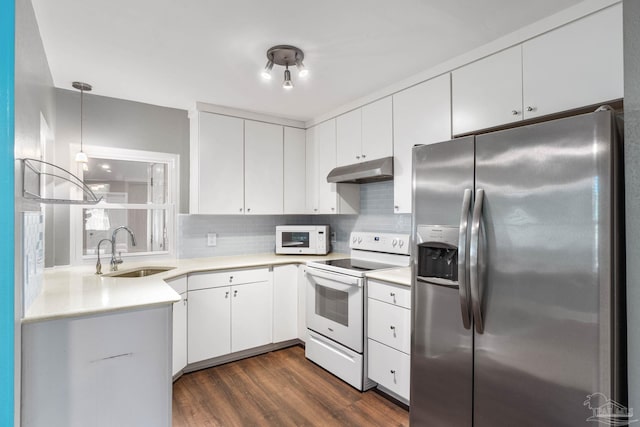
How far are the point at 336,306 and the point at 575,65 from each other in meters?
2.21

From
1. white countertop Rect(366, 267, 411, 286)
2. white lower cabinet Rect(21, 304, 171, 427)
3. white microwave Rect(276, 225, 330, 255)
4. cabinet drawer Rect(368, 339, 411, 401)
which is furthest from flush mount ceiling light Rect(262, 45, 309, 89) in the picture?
cabinet drawer Rect(368, 339, 411, 401)

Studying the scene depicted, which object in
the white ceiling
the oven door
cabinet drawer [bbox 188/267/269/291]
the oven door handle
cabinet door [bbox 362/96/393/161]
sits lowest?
the oven door

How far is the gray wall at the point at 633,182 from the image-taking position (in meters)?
1.16

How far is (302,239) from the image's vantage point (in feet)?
12.1

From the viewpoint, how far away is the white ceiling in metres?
1.71

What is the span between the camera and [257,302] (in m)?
3.18

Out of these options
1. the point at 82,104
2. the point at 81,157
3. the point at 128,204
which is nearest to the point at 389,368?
the point at 128,204

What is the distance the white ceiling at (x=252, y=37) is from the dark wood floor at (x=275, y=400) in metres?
2.40

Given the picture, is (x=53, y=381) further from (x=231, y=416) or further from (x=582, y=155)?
(x=582, y=155)

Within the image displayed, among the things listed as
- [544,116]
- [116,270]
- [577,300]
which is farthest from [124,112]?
[577,300]

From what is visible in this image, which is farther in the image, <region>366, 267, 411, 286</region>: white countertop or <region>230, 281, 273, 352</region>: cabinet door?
<region>230, 281, 273, 352</region>: cabinet door

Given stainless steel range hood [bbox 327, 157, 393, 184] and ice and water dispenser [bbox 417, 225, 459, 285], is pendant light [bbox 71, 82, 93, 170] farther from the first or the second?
ice and water dispenser [bbox 417, 225, 459, 285]

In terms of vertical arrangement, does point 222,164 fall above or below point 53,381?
above

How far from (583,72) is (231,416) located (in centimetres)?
288
